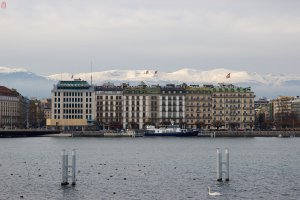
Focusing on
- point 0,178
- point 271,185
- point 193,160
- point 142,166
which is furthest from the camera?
point 193,160

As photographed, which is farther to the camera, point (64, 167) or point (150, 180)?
point (150, 180)

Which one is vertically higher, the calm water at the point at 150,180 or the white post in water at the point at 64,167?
the white post in water at the point at 64,167

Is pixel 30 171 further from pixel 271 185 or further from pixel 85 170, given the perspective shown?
pixel 271 185

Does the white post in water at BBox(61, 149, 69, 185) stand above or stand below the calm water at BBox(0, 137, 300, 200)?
above

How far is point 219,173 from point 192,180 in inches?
169

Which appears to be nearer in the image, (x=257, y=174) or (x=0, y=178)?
(x=0, y=178)

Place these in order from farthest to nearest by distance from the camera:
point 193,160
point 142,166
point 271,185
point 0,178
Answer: point 193,160 → point 142,166 → point 0,178 → point 271,185

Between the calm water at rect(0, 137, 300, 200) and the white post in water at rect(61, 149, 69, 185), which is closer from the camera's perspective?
the calm water at rect(0, 137, 300, 200)

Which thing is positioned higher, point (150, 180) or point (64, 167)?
point (64, 167)

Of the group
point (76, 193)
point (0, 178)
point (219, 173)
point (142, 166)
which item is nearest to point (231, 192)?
point (219, 173)

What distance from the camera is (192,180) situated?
7338cm

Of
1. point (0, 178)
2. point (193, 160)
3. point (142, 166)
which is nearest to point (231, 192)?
point (0, 178)

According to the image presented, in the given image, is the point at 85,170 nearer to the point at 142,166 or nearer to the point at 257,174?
the point at 142,166

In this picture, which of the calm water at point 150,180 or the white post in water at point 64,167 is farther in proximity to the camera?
the white post in water at point 64,167
